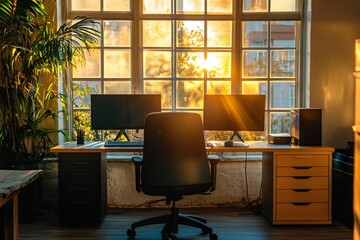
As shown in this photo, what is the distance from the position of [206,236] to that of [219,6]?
8.34ft

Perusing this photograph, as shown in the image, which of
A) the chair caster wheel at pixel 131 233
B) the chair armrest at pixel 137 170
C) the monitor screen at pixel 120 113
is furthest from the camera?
the monitor screen at pixel 120 113

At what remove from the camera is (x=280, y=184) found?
429 centimetres

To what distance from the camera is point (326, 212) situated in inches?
169

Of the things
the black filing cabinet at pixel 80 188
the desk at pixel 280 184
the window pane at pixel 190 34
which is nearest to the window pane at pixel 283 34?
the window pane at pixel 190 34

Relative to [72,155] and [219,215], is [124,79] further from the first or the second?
[219,215]

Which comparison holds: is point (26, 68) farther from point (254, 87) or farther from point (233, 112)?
point (254, 87)

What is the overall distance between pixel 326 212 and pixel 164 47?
2402mm

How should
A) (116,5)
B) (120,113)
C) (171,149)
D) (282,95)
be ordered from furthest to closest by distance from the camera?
(282,95)
(116,5)
(120,113)
(171,149)

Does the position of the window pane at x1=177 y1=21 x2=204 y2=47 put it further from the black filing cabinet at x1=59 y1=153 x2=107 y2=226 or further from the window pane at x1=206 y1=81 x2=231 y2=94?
the black filing cabinet at x1=59 y1=153 x2=107 y2=226

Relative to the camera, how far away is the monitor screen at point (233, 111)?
15.1 feet

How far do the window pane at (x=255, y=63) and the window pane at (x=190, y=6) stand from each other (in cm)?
70

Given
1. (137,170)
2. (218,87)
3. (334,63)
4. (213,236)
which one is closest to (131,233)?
(137,170)

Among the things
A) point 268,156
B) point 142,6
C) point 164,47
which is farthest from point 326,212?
point 142,6

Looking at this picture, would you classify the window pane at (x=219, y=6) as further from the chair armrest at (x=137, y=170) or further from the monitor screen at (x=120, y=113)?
the chair armrest at (x=137, y=170)
